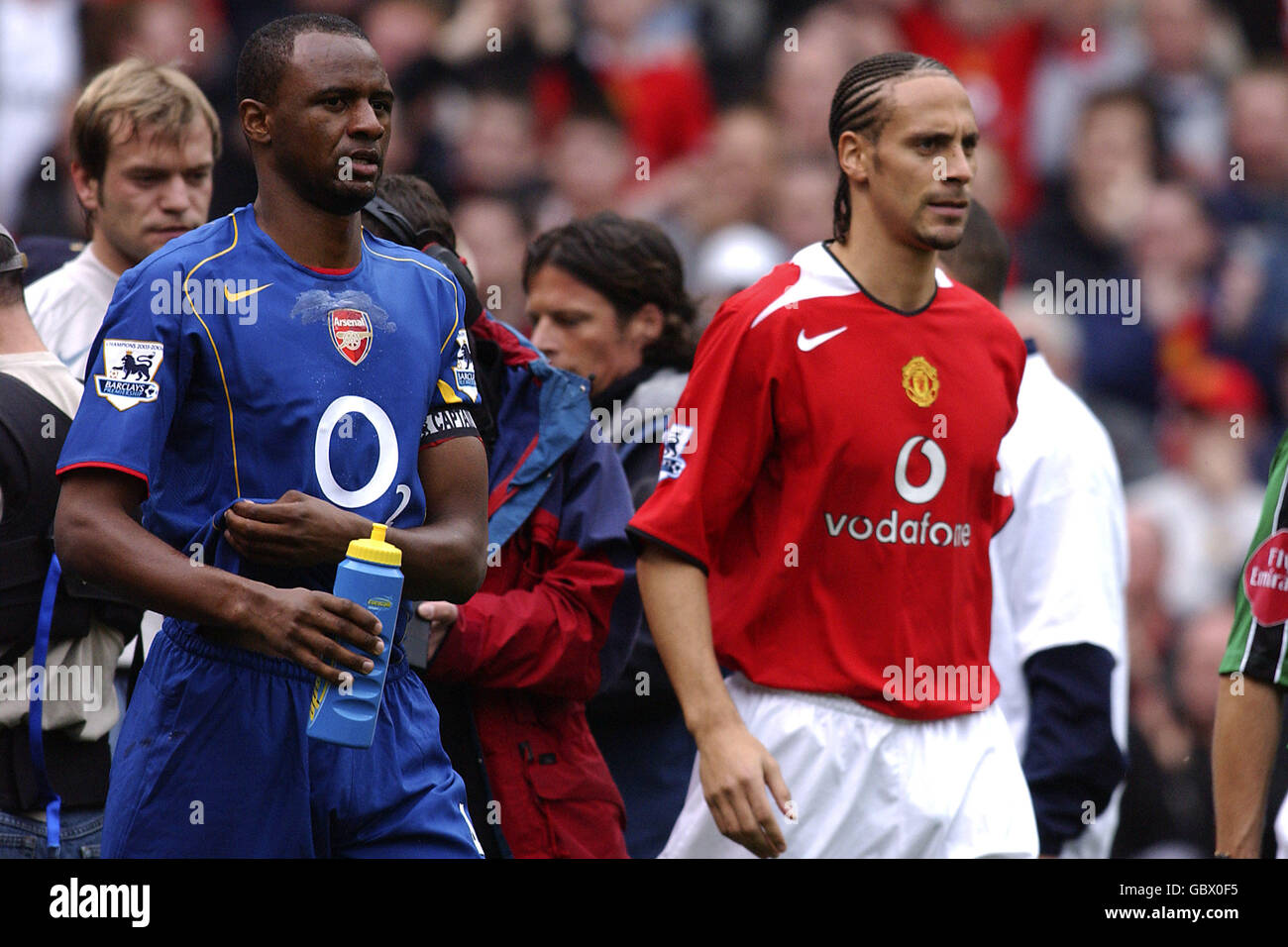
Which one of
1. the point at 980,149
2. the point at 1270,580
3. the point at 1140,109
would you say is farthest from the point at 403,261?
the point at 1140,109

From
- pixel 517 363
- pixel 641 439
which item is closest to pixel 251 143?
pixel 517 363

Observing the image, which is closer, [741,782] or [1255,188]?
[741,782]

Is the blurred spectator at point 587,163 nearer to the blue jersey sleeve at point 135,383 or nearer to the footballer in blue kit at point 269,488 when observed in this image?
the footballer in blue kit at point 269,488

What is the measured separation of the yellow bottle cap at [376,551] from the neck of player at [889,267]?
55.9 inches

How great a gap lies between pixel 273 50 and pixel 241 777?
136cm

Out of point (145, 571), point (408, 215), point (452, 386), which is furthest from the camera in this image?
point (408, 215)

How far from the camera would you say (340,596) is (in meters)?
3.18

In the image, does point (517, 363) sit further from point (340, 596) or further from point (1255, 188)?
point (1255, 188)

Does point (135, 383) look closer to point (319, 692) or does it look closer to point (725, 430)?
point (319, 692)

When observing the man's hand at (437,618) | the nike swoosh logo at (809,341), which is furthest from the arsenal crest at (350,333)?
the nike swoosh logo at (809,341)

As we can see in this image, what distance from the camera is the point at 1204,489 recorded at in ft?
30.9

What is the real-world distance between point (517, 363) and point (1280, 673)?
196cm

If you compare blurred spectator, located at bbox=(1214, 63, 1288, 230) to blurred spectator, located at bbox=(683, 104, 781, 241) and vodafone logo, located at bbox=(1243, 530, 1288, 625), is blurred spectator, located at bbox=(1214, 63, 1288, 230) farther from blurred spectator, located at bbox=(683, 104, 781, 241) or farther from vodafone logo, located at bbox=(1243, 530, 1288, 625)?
vodafone logo, located at bbox=(1243, 530, 1288, 625)

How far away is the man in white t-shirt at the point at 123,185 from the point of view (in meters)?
5.11
